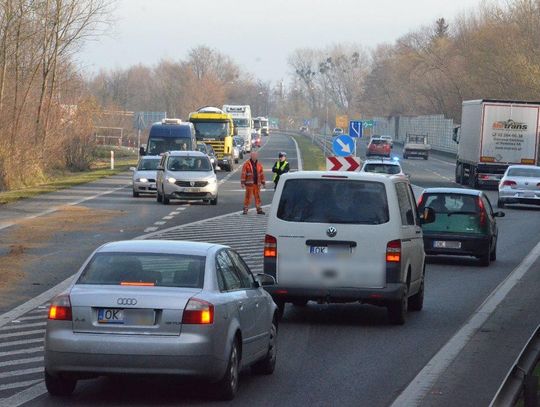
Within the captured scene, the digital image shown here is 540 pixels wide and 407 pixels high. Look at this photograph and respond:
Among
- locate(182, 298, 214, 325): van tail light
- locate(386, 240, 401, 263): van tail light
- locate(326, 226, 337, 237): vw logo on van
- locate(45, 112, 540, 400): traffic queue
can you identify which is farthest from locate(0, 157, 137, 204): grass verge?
locate(182, 298, 214, 325): van tail light

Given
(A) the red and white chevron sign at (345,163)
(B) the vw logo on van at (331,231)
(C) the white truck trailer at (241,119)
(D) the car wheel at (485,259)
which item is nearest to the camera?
(B) the vw logo on van at (331,231)

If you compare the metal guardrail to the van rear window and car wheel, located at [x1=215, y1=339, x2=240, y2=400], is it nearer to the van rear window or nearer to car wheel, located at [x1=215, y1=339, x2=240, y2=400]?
car wheel, located at [x1=215, y1=339, x2=240, y2=400]

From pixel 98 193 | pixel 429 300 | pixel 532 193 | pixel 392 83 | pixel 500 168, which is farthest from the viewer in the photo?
pixel 392 83

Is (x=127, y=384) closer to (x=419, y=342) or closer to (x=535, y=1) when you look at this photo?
(x=419, y=342)

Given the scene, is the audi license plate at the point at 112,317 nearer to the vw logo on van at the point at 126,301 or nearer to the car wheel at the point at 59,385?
the vw logo on van at the point at 126,301

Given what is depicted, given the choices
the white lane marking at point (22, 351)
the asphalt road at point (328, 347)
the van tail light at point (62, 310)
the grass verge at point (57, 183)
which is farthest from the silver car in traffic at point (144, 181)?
the van tail light at point (62, 310)

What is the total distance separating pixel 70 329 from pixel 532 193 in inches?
1372

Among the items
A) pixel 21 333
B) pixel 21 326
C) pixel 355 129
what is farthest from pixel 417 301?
pixel 355 129

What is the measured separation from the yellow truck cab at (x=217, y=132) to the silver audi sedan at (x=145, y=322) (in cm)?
5696

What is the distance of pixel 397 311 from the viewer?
49.4ft

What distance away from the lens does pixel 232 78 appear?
627 ft

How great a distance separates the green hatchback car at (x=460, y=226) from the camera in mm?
24344

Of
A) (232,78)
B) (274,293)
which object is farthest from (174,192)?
(232,78)

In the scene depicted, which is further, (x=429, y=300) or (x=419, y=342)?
(x=429, y=300)
